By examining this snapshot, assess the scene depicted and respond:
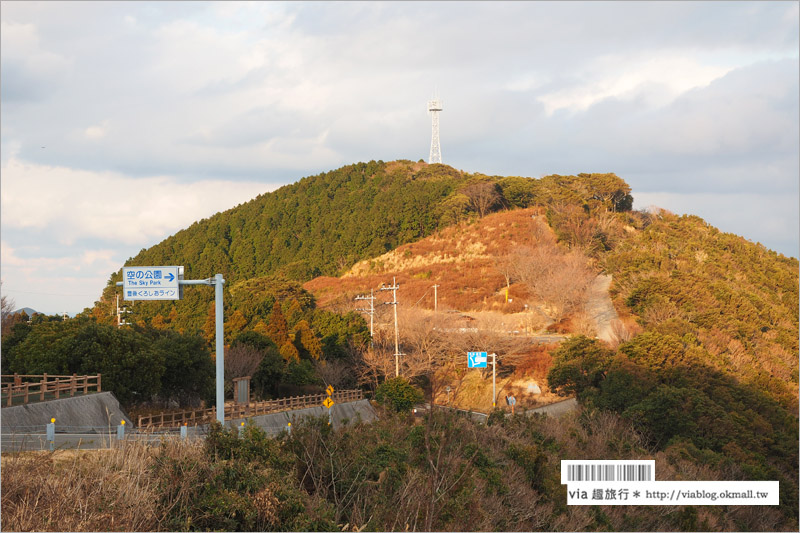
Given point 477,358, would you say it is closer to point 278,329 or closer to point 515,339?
point 515,339

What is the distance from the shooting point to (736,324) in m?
40.7

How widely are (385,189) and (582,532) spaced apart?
102 metres

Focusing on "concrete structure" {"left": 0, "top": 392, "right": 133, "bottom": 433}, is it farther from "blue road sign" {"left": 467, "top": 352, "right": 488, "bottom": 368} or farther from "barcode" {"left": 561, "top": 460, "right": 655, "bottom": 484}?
"blue road sign" {"left": 467, "top": 352, "right": 488, "bottom": 368}

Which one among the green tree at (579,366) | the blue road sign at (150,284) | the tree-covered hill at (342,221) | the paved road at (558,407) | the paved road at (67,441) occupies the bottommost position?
the paved road at (558,407)

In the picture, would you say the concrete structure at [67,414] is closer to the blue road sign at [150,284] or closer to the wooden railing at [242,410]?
the wooden railing at [242,410]

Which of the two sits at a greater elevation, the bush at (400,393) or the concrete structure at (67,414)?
the concrete structure at (67,414)

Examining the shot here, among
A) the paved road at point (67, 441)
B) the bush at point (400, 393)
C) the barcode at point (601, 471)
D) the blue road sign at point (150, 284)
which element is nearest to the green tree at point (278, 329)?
the bush at point (400, 393)

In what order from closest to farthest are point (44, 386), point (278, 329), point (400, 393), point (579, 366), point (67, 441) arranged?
point (67, 441) → point (44, 386) → point (400, 393) → point (579, 366) → point (278, 329)

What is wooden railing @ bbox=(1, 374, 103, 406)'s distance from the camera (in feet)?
69.9

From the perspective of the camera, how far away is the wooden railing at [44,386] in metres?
21.3

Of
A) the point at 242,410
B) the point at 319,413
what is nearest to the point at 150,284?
the point at 242,410

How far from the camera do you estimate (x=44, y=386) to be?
22.1 meters

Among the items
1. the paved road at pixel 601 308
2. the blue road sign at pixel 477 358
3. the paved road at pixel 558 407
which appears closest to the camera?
the paved road at pixel 558 407

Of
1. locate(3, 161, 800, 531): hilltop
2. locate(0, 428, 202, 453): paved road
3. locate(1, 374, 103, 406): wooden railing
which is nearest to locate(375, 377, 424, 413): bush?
locate(3, 161, 800, 531): hilltop
